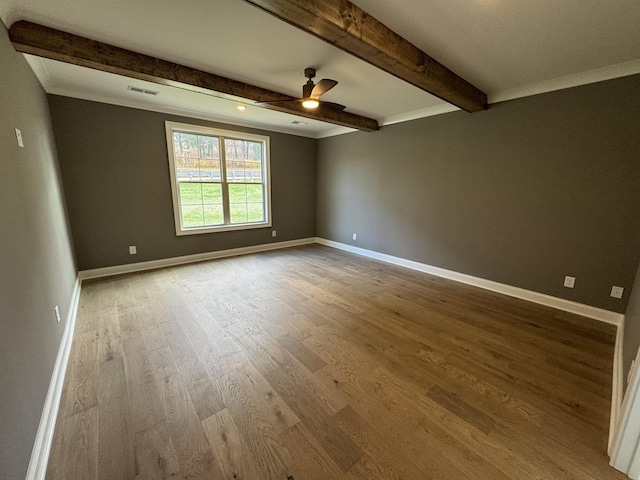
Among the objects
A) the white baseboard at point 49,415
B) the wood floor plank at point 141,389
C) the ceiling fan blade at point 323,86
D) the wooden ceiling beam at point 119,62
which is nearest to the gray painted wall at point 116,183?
the wooden ceiling beam at point 119,62

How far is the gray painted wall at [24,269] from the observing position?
3.44 feet

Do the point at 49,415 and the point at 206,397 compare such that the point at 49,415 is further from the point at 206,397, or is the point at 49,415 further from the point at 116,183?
the point at 116,183

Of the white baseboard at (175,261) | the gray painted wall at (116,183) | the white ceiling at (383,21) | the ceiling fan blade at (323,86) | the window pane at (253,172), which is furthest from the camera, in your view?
the window pane at (253,172)

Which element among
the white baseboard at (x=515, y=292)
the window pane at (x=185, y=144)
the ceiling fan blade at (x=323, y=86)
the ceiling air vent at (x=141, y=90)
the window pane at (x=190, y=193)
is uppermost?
the ceiling air vent at (x=141, y=90)

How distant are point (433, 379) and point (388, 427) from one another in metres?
0.55

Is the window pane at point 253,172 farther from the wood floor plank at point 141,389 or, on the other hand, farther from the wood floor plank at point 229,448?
the wood floor plank at point 229,448

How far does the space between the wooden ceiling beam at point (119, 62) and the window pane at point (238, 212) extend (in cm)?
227

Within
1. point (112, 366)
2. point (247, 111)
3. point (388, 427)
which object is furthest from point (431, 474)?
point (247, 111)

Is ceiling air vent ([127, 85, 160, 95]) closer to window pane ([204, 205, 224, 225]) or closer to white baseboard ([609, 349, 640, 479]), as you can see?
window pane ([204, 205, 224, 225])

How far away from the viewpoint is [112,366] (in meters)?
1.84

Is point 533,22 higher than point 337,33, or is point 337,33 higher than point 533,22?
point 533,22

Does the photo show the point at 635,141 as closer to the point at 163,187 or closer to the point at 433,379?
the point at 433,379

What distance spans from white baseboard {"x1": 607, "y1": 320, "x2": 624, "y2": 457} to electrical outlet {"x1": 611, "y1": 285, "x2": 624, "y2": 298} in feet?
1.86

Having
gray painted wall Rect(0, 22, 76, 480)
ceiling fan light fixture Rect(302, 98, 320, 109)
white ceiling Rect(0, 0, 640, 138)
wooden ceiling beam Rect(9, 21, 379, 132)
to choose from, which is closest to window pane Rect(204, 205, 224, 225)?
white ceiling Rect(0, 0, 640, 138)
